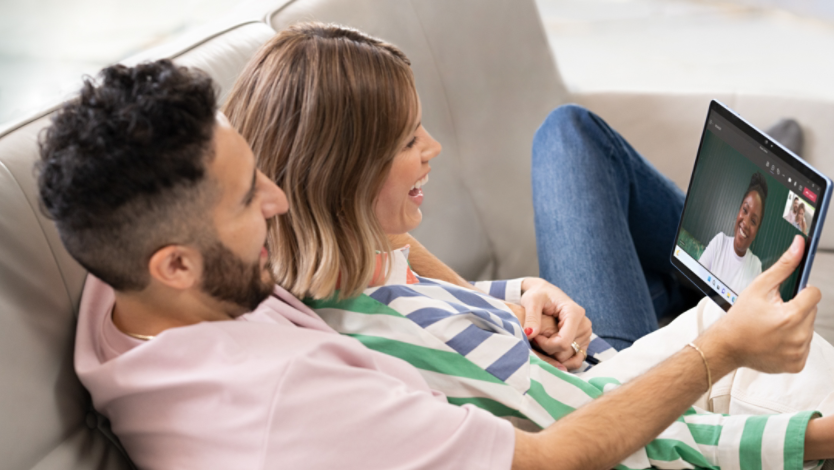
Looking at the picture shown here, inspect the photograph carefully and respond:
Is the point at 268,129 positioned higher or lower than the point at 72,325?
higher

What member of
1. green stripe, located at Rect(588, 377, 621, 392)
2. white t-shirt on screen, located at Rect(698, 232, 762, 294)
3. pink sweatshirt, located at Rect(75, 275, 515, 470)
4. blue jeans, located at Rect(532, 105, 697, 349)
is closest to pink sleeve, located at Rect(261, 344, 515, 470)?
pink sweatshirt, located at Rect(75, 275, 515, 470)

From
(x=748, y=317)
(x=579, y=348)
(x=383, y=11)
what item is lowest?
(x=579, y=348)

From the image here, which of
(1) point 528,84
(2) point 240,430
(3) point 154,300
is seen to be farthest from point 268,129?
(1) point 528,84

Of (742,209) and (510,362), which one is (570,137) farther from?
(510,362)

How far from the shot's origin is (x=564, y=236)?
4.76ft

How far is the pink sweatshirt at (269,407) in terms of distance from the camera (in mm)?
675

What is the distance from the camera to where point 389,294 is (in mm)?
953

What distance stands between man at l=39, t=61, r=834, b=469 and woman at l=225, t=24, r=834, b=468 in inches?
4.8

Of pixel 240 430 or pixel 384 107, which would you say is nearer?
pixel 240 430

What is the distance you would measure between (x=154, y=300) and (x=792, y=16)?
122 inches

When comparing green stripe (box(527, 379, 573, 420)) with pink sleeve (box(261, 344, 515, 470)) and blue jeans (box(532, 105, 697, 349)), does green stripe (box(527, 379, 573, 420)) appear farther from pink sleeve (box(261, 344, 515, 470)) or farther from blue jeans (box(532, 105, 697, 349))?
blue jeans (box(532, 105, 697, 349))

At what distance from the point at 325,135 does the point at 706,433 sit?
0.63m

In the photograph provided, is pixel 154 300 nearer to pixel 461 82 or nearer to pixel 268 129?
pixel 268 129

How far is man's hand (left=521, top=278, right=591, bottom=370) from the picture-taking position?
1179 millimetres
